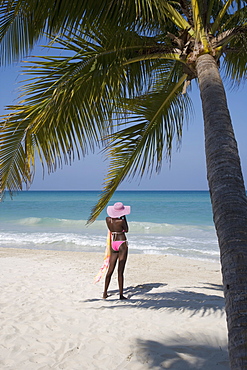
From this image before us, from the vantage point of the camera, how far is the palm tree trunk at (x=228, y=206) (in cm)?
177

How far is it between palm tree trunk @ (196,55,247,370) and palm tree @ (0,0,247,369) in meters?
0.01

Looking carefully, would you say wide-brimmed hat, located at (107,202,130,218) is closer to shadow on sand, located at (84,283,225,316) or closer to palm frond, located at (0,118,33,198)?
shadow on sand, located at (84,283,225,316)

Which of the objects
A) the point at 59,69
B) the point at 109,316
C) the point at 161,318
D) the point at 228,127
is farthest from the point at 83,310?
the point at 228,127

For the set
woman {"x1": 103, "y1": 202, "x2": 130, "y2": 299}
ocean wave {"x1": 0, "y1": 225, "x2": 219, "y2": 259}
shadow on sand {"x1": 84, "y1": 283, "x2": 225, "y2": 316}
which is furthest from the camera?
ocean wave {"x1": 0, "y1": 225, "x2": 219, "y2": 259}

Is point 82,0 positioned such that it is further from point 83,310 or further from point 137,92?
point 83,310

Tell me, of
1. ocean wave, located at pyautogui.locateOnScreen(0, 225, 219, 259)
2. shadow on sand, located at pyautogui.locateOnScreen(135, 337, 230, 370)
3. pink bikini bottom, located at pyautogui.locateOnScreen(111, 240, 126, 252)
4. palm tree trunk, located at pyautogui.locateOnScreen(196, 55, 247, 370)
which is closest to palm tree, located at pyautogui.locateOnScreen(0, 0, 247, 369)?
palm tree trunk, located at pyautogui.locateOnScreen(196, 55, 247, 370)

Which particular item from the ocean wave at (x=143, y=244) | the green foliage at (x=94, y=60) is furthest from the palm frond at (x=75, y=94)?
the ocean wave at (x=143, y=244)

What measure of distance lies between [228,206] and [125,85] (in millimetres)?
3452

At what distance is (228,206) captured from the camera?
219 centimetres

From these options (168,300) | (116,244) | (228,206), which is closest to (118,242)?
(116,244)

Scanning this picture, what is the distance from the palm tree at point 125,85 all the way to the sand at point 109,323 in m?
1.57

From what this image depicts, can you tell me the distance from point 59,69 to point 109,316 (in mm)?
3445

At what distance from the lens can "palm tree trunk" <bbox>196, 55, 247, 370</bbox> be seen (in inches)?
69.6

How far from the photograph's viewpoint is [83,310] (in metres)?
5.64
